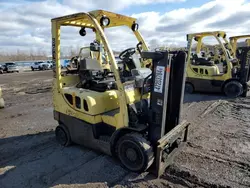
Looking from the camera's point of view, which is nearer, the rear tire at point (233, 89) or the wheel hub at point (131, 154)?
the wheel hub at point (131, 154)

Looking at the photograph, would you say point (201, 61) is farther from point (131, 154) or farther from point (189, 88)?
point (131, 154)

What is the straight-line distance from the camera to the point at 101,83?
4.15m

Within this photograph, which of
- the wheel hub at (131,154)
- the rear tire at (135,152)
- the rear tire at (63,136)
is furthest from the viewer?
the rear tire at (63,136)

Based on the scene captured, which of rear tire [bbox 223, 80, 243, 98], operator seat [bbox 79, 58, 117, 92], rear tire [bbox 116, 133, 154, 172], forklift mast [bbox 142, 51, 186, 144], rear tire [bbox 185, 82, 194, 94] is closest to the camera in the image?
forklift mast [bbox 142, 51, 186, 144]

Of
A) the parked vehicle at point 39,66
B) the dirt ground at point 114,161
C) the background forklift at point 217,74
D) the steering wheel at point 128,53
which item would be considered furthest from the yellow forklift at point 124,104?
the parked vehicle at point 39,66

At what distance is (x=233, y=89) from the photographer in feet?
28.6

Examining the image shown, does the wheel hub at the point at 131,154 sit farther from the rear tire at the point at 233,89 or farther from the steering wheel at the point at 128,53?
the rear tire at the point at 233,89

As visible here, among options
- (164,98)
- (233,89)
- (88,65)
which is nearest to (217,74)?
(233,89)

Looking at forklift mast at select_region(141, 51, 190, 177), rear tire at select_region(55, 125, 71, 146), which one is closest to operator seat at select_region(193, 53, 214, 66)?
forklift mast at select_region(141, 51, 190, 177)

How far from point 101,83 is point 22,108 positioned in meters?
5.84

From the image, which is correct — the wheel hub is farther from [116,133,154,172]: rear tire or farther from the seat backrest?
the seat backrest

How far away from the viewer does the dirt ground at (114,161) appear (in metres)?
3.29

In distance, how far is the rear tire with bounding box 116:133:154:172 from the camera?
311 centimetres

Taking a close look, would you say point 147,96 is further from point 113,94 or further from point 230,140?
point 230,140
